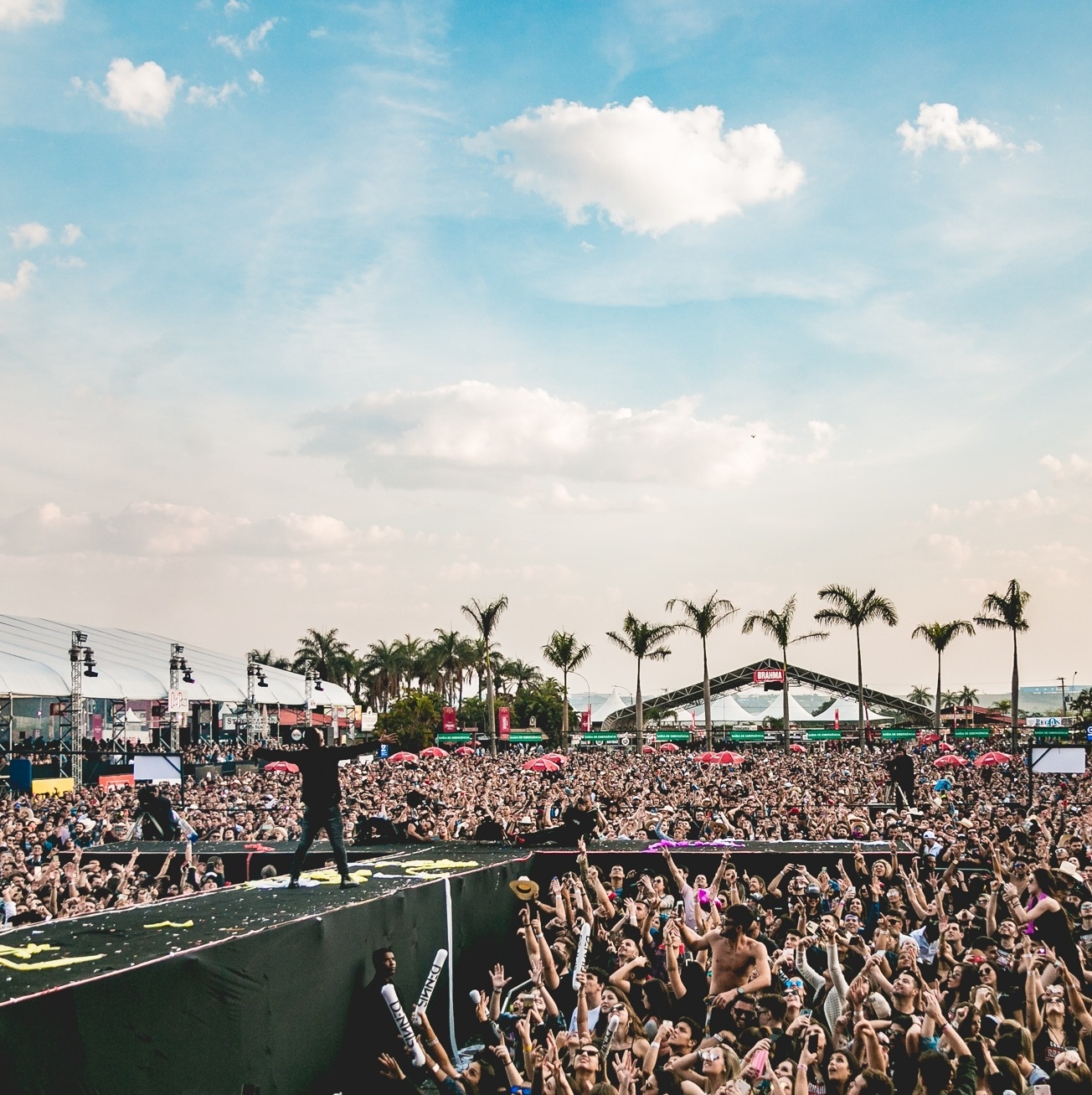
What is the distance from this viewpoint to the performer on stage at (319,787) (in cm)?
885

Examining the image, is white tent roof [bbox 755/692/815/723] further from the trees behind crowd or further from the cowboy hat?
the cowboy hat

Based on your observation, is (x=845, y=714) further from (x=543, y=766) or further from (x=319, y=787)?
(x=319, y=787)

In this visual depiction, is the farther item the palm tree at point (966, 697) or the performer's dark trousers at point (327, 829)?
the palm tree at point (966, 697)

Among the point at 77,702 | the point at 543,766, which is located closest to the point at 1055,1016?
the point at 543,766

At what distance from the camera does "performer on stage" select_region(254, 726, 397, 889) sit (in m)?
8.85

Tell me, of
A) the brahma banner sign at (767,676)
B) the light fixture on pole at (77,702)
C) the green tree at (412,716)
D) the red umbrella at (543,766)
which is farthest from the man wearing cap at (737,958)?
the brahma banner sign at (767,676)

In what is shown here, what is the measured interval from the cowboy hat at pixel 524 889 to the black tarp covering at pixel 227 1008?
7.36 ft

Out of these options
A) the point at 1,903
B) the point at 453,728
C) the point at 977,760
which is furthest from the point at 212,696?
the point at 1,903

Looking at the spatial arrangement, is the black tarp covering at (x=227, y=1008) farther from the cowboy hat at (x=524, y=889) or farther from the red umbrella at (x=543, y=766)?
the red umbrella at (x=543, y=766)

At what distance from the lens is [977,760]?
37.3 meters

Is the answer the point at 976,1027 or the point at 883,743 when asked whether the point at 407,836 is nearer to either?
the point at 976,1027

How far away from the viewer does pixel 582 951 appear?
902 centimetres

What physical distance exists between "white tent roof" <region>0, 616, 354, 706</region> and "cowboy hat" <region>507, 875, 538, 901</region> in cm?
4085

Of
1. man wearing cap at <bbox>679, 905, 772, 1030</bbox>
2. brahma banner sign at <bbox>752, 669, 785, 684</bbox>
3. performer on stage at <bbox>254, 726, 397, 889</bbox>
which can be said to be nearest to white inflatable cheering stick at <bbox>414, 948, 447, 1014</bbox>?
performer on stage at <bbox>254, 726, 397, 889</bbox>
